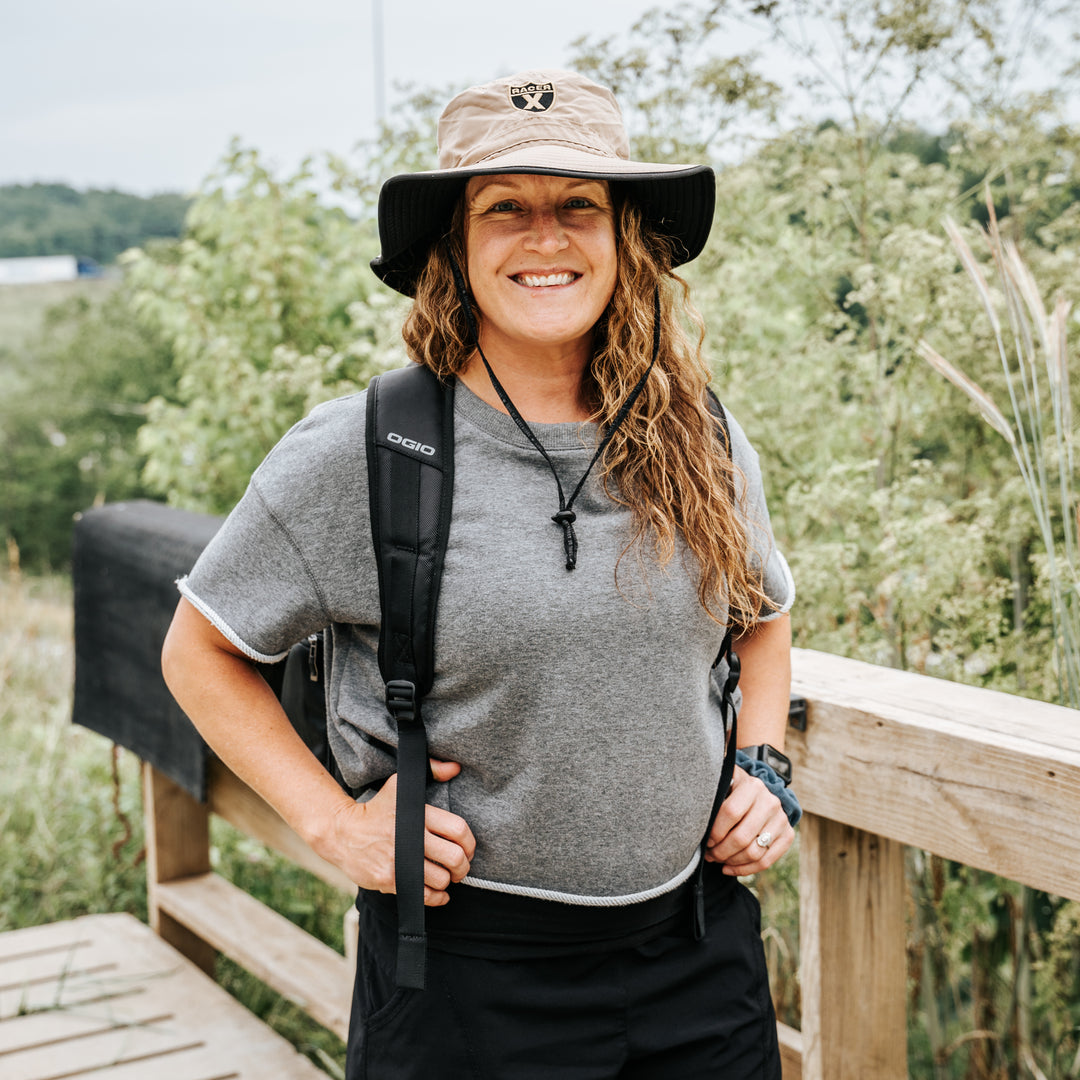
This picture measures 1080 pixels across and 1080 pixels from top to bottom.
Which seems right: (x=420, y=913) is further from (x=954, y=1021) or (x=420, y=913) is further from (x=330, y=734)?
(x=954, y=1021)

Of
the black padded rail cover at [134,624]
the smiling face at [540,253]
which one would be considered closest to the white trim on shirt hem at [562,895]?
the smiling face at [540,253]

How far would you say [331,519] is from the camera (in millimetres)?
1181

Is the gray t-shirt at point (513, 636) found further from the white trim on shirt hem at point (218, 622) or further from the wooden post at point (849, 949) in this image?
the wooden post at point (849, 949)

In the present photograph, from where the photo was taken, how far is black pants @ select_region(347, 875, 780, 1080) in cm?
121

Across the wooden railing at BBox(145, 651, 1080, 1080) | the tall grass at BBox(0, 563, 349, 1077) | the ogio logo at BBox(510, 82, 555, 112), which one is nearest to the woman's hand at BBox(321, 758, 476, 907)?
the wooden railing at BBox(145, 651, 1080, 1080)

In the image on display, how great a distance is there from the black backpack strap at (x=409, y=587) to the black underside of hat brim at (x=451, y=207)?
246mm

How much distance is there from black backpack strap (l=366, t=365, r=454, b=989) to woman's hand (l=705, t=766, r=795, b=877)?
0.38 meters

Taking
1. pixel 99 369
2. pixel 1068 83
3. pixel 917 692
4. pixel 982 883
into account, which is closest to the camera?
pixel 917 692

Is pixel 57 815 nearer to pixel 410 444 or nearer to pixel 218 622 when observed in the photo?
pixel 218 622

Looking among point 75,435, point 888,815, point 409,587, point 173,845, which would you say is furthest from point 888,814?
point 75,435

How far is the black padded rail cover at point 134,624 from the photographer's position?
2.38 metres

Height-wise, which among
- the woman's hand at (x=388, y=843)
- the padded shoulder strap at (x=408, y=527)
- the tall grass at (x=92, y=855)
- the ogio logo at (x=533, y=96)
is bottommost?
the tall grass at (x=92, y=855)

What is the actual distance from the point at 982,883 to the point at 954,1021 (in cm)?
41

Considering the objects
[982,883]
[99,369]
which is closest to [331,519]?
[982,883]
